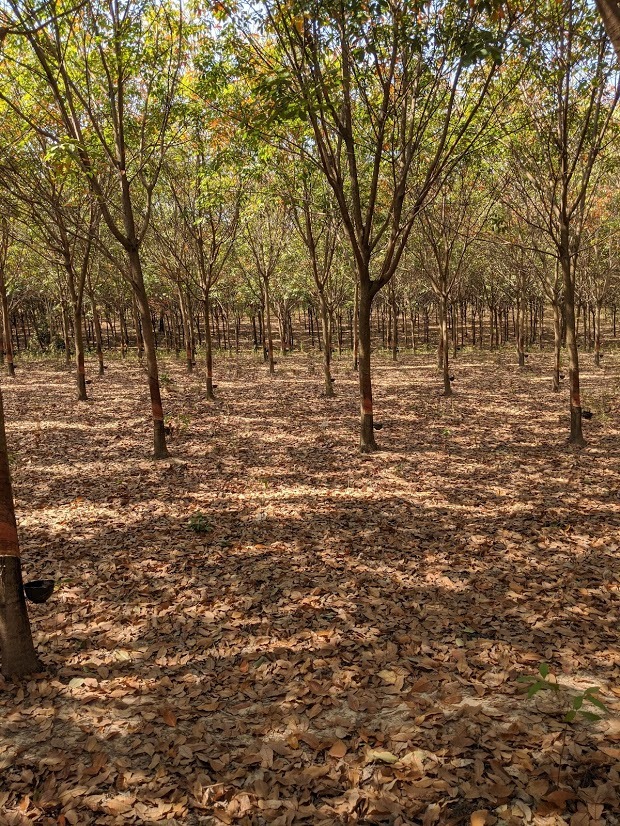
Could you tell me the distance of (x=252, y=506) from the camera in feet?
32.8

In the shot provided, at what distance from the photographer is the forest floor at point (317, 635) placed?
12.6 ft

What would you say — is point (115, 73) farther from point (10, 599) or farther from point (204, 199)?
point (10, 599)

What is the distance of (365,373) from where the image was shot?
506 inches

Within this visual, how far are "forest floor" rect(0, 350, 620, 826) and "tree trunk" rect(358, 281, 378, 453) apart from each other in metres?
0.55

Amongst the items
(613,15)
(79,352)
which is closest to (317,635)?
(613,15)

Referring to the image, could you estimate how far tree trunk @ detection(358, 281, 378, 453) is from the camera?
485 inches

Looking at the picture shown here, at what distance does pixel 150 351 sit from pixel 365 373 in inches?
209

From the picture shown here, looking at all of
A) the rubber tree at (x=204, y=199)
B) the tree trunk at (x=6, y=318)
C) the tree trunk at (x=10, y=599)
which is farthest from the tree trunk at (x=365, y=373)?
the tree trunk at (x=6, y=318)

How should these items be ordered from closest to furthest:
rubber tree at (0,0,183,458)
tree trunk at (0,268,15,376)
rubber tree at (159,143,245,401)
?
rubber tree at (0,0,183,458), rubber tree at (159,143,245,401), tree trunk at (0,268,15,376)

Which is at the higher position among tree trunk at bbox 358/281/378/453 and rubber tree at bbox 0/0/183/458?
rubber tree at bbox 0/0/183/458

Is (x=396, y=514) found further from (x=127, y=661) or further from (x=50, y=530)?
(x=50, y=530)

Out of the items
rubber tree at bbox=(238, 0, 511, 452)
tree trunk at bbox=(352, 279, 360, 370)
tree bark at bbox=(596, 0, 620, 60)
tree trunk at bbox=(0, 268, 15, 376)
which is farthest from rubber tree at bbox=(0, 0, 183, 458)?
tree trunk at bbox=(0, 268, 15, 376)

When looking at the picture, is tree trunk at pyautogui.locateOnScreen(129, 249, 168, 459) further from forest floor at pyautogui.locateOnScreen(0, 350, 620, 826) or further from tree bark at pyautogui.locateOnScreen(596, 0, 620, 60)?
tree bark at pyautogui.locateOnScreen(596, 0, 620, 60)

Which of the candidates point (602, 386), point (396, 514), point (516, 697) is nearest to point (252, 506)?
point (396, 514)
